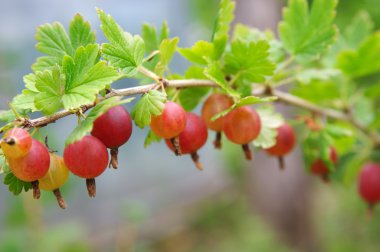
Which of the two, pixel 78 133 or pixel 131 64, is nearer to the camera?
pixel 78 133

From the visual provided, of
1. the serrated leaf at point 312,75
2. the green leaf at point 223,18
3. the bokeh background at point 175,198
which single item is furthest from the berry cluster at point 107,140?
the bokeh background at point 175,198

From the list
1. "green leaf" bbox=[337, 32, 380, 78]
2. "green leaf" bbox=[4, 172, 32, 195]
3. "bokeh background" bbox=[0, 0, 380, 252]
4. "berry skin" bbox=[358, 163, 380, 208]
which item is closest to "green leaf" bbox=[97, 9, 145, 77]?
"green leaf" bbox=[4, 172, 32, 195]

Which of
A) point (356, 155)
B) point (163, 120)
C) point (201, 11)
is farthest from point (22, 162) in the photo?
point (201, 11)

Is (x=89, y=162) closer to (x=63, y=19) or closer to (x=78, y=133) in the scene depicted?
(x=78, y=133)

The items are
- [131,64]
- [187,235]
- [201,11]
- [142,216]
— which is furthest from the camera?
[187,235]

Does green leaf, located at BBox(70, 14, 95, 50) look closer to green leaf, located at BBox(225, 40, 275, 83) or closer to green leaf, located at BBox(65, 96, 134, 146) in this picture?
green leaf, located at BBox(65, 96, 134, 146)

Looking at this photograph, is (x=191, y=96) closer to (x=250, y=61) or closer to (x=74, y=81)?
(x=250, y=61)

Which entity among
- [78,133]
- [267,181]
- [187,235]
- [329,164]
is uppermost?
[78,133]


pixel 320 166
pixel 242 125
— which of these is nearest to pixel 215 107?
pixel 242 125
